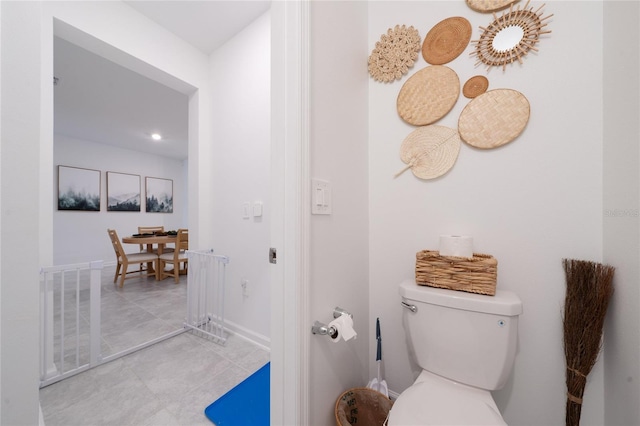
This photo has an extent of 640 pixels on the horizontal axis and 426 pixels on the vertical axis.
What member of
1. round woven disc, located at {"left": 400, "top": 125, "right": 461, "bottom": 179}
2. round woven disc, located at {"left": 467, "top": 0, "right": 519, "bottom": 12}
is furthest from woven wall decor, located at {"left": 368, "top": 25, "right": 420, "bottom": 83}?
round woven disc, located at {"left": 400, "top": 125, "right": 461, "bottom": 179}

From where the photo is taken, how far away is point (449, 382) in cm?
87

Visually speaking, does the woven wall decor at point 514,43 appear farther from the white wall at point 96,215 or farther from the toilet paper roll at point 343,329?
the white wall at point 96,215

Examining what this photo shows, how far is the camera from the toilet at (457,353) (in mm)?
731

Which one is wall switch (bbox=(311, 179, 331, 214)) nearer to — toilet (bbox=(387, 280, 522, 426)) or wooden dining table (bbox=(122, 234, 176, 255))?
toilet (bbox=(387, 280, 522, 426))

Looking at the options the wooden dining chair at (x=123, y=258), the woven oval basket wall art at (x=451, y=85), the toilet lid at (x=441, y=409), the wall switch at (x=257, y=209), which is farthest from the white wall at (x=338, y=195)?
the wooden dining chair at (x=123, y=258)

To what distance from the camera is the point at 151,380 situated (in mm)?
1439

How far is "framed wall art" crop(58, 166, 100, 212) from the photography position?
13.9 feet

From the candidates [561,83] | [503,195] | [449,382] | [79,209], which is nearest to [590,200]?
[503,195]

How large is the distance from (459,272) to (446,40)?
1057mm

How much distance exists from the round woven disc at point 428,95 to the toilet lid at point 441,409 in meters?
1.12

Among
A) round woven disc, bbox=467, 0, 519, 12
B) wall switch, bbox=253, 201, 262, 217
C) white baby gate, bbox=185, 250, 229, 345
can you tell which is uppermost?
round woven disc, bbox=467, 0, 519, 12

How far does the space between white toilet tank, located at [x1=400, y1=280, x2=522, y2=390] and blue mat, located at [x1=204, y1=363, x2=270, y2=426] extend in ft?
2.96

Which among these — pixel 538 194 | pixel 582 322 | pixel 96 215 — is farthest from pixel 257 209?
pixel 96 215

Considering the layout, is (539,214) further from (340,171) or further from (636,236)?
(340,171)
